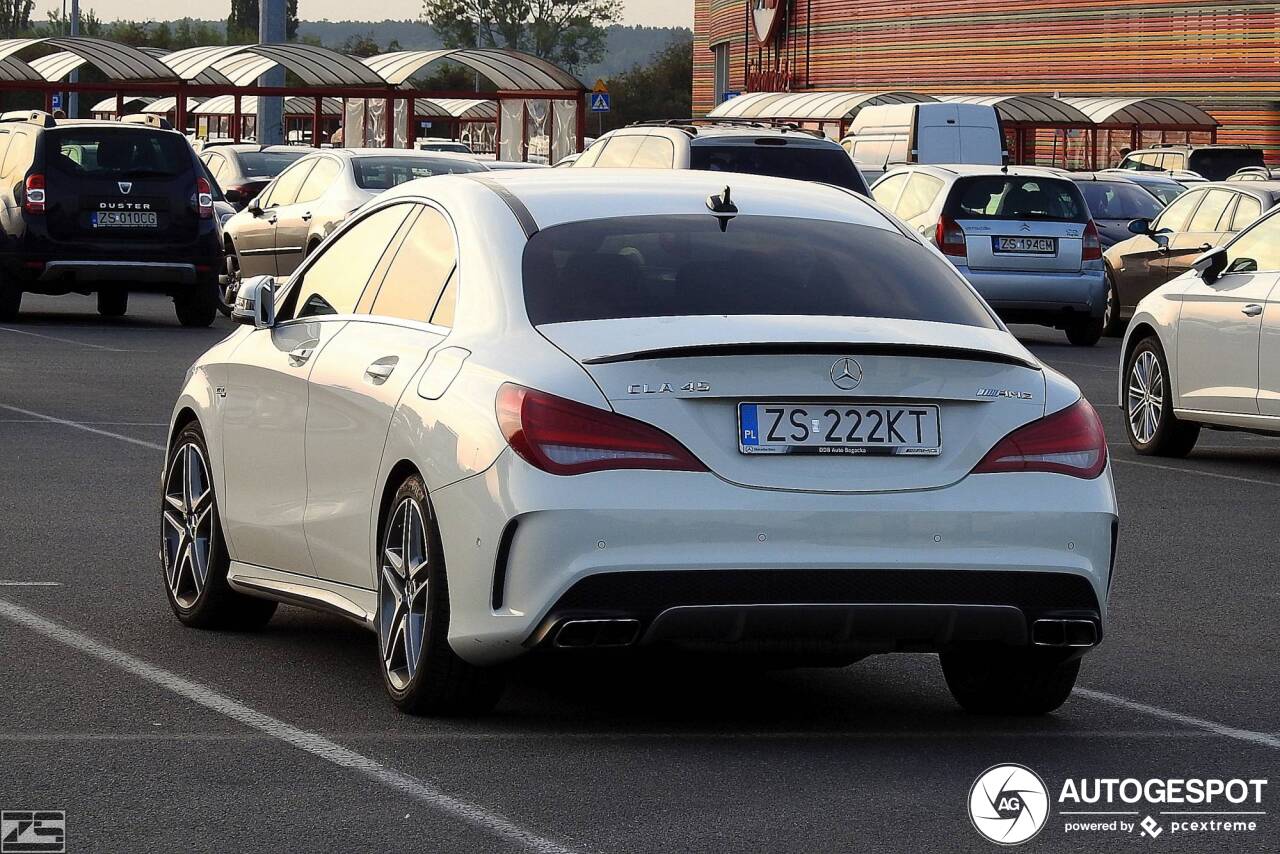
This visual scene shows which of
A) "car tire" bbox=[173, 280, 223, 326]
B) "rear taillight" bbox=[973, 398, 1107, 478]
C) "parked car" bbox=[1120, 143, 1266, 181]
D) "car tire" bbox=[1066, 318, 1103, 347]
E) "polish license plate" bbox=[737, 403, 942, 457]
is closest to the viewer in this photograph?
"polish license plate" bbox=[737, 403, 942, 457]

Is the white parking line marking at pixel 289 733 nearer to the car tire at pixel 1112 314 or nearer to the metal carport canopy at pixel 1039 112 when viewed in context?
the car tire at pixel 1112 314

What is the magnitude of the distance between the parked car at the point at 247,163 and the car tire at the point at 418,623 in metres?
24.4

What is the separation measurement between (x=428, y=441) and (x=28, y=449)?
7.32 metres

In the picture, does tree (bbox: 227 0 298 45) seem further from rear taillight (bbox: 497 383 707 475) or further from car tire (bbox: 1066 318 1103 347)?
rear taillight (bbox: 497 383 707 475)

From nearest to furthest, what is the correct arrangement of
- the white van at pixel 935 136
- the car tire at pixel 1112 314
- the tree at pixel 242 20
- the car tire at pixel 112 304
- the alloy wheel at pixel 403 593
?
the alloy wheel at pixel 403 593, the car tire at pixel 112 304, the car tire at pixel 1112 314, the white van at pixel 935 136, the tree at pixel 242 20

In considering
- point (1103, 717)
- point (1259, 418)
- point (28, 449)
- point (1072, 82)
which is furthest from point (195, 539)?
point (1072, 82)

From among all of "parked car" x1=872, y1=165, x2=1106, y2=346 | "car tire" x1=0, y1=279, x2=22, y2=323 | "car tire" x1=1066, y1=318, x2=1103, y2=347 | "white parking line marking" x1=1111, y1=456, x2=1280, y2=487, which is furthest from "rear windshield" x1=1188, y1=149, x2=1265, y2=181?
"white parking line marking" x1=1111, y1=456, x2=1280, y2=487

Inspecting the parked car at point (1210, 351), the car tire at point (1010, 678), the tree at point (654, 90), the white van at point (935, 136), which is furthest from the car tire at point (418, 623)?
the tree at point (654, 90)

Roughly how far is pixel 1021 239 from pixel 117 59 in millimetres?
29303

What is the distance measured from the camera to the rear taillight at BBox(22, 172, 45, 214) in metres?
22.4

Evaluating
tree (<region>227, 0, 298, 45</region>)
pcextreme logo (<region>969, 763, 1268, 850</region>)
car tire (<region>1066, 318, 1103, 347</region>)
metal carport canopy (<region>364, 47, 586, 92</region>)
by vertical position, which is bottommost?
car tire (<region>1066, 318, 1103, 347</region>)

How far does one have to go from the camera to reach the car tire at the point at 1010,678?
21.7ft

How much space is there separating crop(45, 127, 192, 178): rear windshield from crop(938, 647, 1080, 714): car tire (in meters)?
17.1

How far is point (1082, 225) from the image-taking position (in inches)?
958
